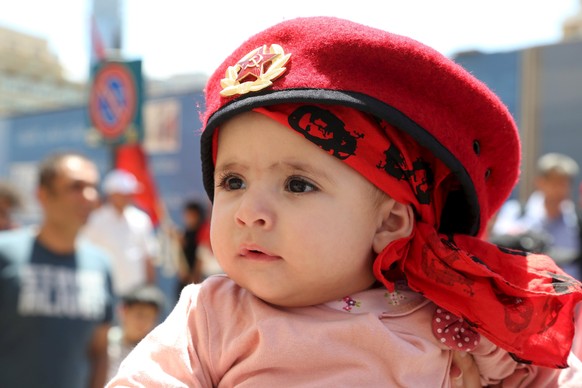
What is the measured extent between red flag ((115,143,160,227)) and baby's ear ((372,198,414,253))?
26.2 ft

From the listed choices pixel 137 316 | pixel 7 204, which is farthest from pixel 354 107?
pixel 7 204

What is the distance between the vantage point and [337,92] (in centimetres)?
122

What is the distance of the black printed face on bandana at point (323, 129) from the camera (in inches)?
48.8

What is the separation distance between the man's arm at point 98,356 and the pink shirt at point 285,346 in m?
2.71

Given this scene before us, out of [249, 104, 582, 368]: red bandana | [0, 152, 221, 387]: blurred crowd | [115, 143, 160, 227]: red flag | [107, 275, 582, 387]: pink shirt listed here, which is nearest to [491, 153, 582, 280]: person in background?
[0, 152, 221, 387]: blurred crowd

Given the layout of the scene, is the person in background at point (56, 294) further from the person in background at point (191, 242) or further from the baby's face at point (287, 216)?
the person in background at point (191, 242)

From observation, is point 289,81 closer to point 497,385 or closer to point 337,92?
point 337,92

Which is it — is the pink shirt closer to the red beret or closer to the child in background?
the child in background

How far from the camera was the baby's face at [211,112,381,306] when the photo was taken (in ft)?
4.06

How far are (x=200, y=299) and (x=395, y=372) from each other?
396mm

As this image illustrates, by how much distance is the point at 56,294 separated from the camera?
3645mm

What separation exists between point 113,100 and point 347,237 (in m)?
7.30

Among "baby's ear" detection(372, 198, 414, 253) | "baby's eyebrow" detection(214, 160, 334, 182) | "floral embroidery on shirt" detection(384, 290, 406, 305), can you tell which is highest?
"baby's eyebrow" detection(214, 160, 334, 182)

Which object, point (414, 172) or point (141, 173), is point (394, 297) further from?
point (141, 173)
